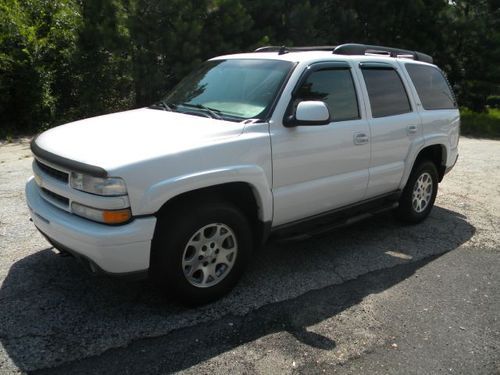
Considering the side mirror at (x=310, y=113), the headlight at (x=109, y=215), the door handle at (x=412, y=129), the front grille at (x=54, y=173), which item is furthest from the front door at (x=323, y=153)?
the front grille at (x=54, y=173)

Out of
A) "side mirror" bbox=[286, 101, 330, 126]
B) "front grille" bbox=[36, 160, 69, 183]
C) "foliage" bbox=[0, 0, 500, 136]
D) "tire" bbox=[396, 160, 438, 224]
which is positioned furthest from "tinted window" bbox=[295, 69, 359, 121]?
"foliage" bbox=[0, 0, 500, 136]

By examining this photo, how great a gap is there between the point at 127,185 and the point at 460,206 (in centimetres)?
503

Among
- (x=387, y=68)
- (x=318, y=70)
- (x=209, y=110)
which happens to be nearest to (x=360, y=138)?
(x=318, y=70)

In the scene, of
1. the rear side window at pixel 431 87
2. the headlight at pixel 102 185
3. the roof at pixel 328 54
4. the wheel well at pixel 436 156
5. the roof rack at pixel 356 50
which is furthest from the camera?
the wheel well at pixel 436 156

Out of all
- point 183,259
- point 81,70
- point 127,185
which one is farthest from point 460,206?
point 81,70

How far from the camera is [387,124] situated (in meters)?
4.75

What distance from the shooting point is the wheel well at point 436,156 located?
5527 mm

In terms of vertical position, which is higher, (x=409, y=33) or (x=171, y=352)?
(x=409, y=33)

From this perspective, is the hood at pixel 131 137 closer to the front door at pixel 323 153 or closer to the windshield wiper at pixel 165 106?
the windshield wiper at pixel 165 106

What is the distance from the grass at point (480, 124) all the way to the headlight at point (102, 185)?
1354cm

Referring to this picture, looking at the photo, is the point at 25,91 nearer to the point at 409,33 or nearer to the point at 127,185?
the point at 127,185

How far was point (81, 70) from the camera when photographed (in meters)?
11.3

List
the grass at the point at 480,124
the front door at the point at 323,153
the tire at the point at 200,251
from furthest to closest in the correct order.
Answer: the grass at the point at 480,124 < the front door at the point at 323,153 < the tire at the point at 200,251

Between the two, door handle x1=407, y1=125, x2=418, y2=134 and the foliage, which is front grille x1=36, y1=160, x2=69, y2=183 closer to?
door handle x1=407, y1=125, x2=418, y2=134
